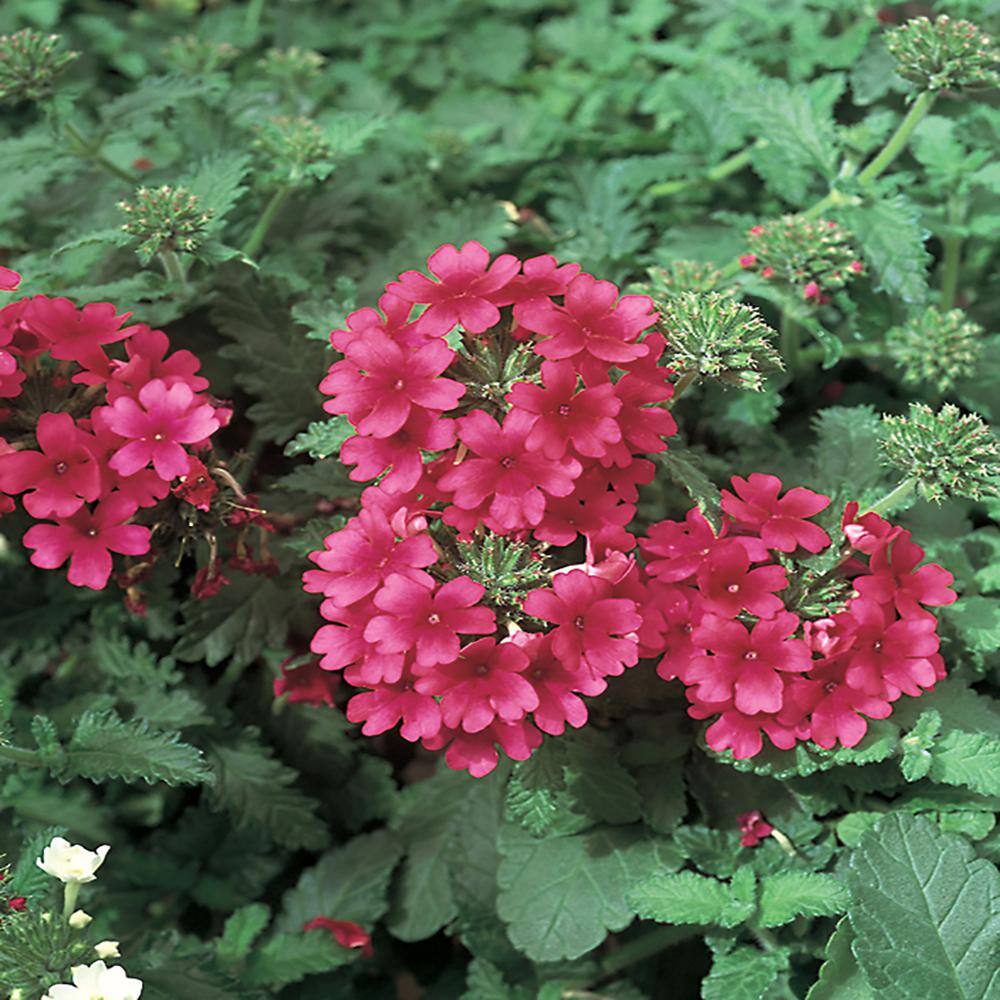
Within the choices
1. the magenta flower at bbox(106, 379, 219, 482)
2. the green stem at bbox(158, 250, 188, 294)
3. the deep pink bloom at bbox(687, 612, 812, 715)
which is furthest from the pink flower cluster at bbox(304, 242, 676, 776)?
the green stem at bbox(158, 250, 188, 294)

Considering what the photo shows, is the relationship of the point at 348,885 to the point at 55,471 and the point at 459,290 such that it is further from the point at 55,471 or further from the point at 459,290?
the point at 459,290

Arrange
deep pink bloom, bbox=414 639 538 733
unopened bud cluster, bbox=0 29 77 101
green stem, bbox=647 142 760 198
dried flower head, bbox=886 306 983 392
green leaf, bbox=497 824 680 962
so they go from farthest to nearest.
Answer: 1. green stem, bbox=647 142 760 198
2. dried flower head, bbox=886 306 983 392
3. unopened bud cluster, bbox=0 29 77 101
4. green leaf, bbox=497 824 680 962
5. deep pink bloom, bbox=414 639 538 733

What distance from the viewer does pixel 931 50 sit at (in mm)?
1867

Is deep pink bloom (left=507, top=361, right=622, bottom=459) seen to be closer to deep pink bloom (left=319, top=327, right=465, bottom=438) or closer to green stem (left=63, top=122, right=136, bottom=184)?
deep pink bloom (left=319, top=327, right=465, bottom=438)

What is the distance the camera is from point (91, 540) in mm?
1558

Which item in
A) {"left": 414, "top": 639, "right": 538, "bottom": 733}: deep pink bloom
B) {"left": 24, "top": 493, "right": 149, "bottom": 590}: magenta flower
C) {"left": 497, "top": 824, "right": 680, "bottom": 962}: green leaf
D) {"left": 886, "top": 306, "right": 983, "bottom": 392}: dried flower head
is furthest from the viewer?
{"left": 886, "top": 306, "right": 983, "bottom": 392}: dried flower head

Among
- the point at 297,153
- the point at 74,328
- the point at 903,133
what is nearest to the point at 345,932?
the point at 74,328

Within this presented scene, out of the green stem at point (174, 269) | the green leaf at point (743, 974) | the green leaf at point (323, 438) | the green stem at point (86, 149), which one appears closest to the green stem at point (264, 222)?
the green stem at point (174, 269)

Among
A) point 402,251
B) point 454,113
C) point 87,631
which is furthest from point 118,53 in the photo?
point 87,631

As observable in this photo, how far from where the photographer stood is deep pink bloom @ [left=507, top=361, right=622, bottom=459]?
4.62ft

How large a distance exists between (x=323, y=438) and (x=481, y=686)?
474mm

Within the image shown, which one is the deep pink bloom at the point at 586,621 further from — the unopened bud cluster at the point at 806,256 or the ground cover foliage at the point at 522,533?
the unopened bud cluster at the point at 806,256

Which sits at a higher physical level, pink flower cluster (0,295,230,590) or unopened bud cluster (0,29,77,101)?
unopened bud cluster (0,29,77,101)

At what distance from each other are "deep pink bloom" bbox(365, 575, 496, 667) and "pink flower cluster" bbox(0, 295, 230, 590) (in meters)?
0.35
